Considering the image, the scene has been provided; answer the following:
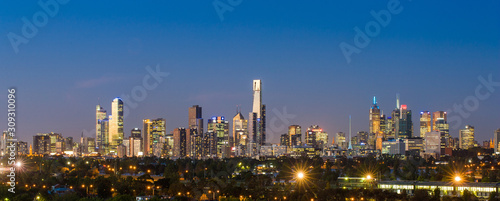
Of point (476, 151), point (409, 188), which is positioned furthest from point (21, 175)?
point (476, 151)

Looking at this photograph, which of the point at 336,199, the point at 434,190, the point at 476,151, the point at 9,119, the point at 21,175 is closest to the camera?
the point at 9,119

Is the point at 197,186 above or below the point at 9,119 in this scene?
below

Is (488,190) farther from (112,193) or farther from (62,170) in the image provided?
(62,170)

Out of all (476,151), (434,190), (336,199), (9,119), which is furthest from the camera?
(476,151)

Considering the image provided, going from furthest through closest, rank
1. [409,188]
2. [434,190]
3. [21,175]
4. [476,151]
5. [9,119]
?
[476,151] < [21,175] < [409,188] < [434,190] < [9,119]

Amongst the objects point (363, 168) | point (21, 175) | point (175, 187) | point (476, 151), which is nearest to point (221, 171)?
point (363, 168)

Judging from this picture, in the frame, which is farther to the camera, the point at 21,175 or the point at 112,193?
the point at 21,175

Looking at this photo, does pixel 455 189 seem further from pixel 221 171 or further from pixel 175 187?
pixel 221 171

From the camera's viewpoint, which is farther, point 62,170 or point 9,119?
point 62,170

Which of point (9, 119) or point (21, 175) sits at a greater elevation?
point (9, 119)
